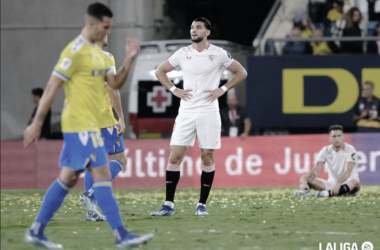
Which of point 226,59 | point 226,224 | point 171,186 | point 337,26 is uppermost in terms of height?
point 337,26

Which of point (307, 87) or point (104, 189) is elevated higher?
point (307, 87)

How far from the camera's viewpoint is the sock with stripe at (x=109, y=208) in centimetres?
786

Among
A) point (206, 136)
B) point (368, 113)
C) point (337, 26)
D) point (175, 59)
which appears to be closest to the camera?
point (206, 136)

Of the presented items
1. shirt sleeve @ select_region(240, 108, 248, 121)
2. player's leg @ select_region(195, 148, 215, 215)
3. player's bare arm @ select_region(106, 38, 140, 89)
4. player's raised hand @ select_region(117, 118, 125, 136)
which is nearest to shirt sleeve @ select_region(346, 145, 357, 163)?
player's leg @ select_region(195, 148, 215, 215)

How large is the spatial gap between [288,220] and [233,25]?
17.9 meters

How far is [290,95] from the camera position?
19.8 metres

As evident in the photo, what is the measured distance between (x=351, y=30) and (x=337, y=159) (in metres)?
6.26

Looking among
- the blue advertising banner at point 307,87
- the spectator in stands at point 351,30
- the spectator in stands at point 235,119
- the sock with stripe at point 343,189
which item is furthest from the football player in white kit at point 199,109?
the spectator in stands at point 351,30

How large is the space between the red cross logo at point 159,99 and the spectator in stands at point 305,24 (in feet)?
11.2

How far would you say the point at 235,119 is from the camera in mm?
19562

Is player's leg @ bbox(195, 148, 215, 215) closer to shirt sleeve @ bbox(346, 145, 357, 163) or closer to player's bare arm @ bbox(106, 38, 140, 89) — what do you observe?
player's bare arm @ bbox(106, 38, 140, 89)

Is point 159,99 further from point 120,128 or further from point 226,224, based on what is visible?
point 226,224

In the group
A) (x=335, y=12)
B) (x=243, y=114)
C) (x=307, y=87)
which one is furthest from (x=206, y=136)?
(x=335, y=12)

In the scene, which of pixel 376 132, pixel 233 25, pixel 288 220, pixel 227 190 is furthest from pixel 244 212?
pixel 233 25
